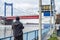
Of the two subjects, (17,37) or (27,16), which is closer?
(17,37)

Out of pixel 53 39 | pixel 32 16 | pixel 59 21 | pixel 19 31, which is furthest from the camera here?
pixel 32 16

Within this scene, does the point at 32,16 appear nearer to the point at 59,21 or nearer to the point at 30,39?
the point at 59,21

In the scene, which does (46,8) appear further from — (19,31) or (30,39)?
(30,39)

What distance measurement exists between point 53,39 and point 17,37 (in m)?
4.66

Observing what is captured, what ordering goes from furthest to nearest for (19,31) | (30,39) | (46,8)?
(30,39)
(46,8)
(19,31)

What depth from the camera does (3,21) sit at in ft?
221

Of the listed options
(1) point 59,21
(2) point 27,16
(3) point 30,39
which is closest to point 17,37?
(3) point 30,39

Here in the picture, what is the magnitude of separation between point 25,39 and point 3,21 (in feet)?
188

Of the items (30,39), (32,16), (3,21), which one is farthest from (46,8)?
(32,16)

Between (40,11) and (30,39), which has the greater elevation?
(40,11)

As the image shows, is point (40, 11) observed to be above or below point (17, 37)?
above

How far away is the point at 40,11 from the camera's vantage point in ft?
31.6

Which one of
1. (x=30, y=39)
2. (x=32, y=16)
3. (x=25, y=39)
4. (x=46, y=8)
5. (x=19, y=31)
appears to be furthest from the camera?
(x=32, y=16)

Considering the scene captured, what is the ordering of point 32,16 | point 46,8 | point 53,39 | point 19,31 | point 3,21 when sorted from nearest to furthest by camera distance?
1. point 19,31
2. point 46,8
3. point 53,39
4. point 3,21
5. point 32,16
